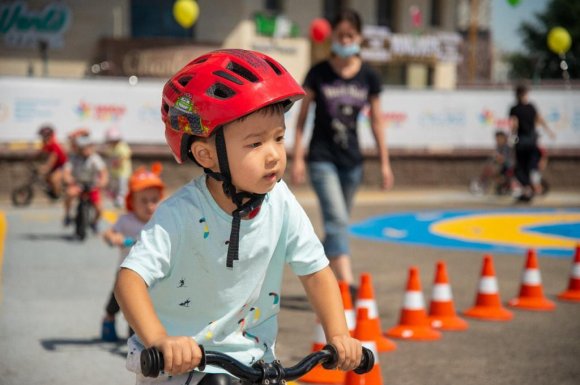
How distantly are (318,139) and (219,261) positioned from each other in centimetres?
497

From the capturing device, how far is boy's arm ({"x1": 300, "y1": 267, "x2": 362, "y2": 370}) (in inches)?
115

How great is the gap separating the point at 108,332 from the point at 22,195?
13080 mm

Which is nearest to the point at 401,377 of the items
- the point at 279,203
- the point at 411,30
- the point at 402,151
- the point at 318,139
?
the point at 318,139

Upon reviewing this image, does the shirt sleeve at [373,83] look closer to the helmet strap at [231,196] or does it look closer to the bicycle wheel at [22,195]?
the helmet strap at [231,196]

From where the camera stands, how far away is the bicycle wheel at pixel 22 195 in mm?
19453

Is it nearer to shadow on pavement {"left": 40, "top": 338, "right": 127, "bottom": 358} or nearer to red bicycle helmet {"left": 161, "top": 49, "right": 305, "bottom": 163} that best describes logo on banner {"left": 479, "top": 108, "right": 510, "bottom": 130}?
shadow on pavement {"left": 40, "top": 338, "right": 127, "bottom": 358}

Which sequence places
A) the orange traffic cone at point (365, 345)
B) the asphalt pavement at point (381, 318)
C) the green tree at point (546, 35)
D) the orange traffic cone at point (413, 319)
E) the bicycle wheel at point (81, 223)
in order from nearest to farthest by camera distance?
the orange traffic cone at point (365, 345) → the asphalt pavement at point (381, 318) → the orange traffic cone at point (413, 319) → the bicycle wheel at point (81, 223) → the green tree at point (546, 35)

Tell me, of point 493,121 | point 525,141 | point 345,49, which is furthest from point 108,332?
point 493,121

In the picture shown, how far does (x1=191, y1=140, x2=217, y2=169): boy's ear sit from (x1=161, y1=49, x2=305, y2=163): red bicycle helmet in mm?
37

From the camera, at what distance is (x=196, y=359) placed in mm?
2607

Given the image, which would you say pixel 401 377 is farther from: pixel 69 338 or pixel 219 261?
pixel 219 261

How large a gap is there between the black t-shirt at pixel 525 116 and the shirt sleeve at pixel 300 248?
16841 mm

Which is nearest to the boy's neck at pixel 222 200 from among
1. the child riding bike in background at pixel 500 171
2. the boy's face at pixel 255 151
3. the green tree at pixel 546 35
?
the boy's face at pixel 255 151

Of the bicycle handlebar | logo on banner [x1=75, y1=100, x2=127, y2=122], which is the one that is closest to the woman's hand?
the bicycle handlebar
